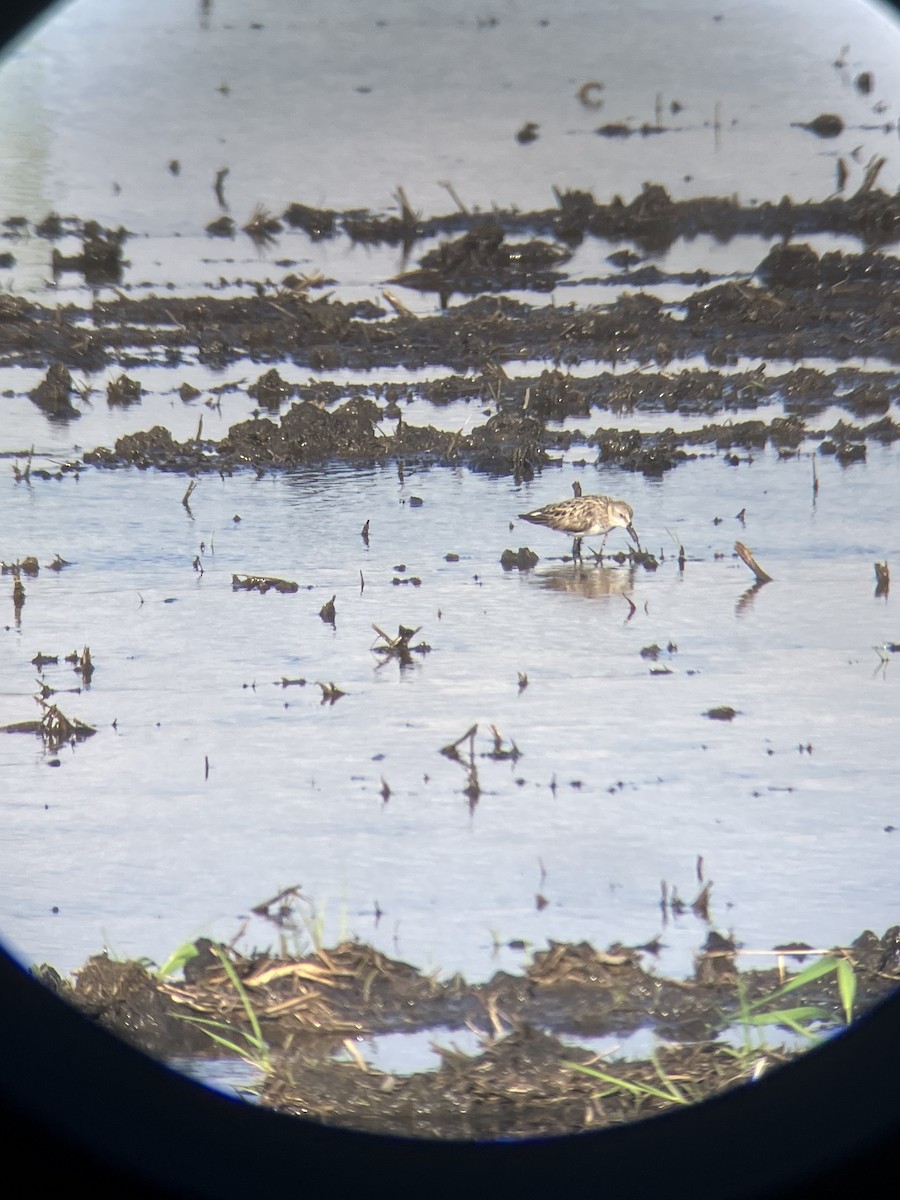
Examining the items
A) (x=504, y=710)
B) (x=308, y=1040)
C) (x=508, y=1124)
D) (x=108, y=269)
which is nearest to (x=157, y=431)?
(x=108, y=269)

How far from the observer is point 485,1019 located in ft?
6.35

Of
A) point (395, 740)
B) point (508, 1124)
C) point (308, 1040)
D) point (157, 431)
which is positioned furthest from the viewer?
point (157, 431)

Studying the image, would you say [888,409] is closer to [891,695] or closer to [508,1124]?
[891,695]

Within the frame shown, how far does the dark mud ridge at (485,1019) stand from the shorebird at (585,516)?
1.20 meters

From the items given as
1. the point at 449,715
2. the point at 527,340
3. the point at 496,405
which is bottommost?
the point at 449,715

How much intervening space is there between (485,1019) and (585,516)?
1408mm

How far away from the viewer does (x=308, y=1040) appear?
1940 millimetres

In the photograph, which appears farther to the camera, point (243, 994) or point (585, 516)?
point (585, 516)

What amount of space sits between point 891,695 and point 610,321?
1808mm

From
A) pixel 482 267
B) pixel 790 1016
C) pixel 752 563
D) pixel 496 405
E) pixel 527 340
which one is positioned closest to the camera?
pixel 790 1016

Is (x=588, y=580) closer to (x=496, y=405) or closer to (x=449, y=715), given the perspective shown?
(x=449, y=715)

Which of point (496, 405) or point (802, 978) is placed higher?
point (496, 405)

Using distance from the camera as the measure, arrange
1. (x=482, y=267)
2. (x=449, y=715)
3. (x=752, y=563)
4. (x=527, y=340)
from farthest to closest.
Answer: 1. (x=482, y=267)
2. (x=527, y=340)
3. (x=752, y=563)
4. (x=449, y=715)

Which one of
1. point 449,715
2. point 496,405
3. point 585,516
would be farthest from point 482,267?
point 449,715
